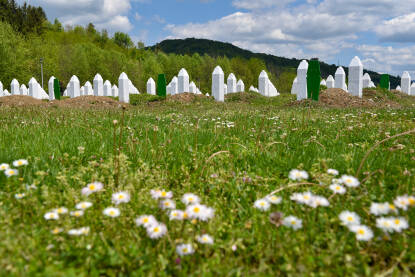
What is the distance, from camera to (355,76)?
19.1 m

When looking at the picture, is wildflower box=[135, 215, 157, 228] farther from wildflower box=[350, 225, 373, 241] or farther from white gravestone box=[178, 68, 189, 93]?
white gravestone box=[178, 68, 189, 93]

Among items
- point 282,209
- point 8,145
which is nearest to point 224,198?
point 282,209

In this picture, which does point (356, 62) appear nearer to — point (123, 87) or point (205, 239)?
point (123, 87)

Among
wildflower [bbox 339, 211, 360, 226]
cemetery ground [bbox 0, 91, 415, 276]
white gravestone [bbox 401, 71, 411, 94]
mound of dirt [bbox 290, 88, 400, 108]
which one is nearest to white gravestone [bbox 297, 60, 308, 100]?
mound of dirt [bbox 290, 88, 400, 108]

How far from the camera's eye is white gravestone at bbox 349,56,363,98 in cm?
1880

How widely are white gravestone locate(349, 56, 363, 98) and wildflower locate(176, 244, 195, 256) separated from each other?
20130 millimetres

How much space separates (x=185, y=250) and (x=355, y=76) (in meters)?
20.4

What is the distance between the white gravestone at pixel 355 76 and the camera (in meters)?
18.8

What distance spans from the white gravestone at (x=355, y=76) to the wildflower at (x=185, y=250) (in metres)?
20.1

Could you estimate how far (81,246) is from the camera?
1.64m

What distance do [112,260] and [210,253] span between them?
0.54 metres

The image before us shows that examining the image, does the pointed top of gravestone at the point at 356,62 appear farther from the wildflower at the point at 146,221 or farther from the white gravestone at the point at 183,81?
the wildflower at the point at 146,221

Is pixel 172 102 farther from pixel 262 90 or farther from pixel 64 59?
pixel 64 59

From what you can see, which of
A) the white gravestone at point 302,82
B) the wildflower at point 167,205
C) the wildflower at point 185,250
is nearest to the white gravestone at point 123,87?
the white gravestone at point 302,82
